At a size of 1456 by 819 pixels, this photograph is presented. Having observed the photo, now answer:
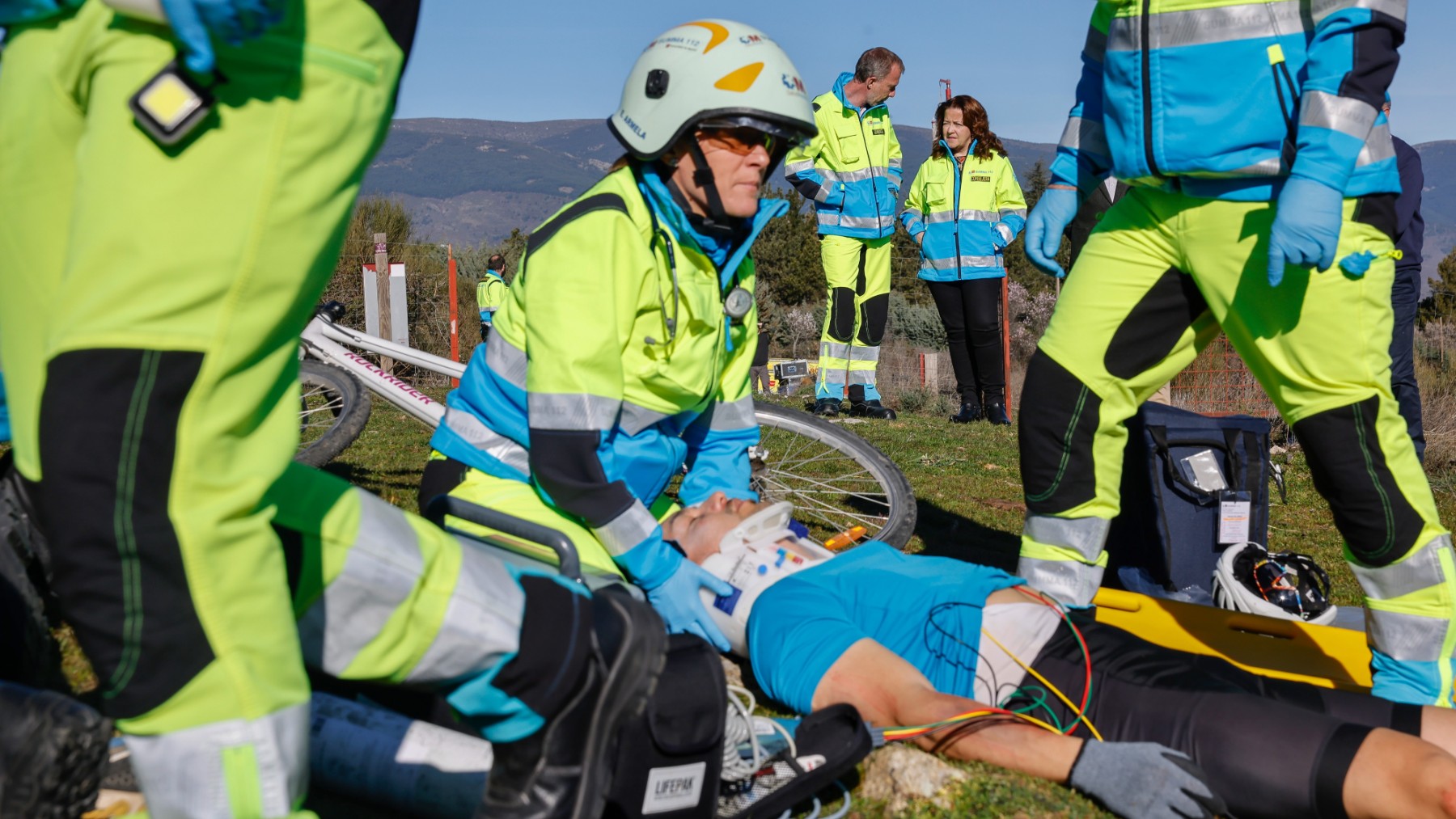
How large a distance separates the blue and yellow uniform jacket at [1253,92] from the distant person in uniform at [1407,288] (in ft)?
7.26

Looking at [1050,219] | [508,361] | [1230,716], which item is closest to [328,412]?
[508,361]

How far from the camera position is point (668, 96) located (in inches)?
134

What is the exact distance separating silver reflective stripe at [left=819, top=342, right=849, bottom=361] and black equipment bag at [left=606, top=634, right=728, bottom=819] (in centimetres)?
780

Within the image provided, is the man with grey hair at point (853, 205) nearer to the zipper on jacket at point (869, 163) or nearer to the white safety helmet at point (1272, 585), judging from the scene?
the zipper on jacket at point (869, 163)

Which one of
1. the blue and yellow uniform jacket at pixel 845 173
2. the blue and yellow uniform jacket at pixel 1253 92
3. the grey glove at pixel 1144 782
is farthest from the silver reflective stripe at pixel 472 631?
the blue and yellow uniform jacket at pixel 845 173

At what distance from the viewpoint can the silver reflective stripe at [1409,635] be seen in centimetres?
315

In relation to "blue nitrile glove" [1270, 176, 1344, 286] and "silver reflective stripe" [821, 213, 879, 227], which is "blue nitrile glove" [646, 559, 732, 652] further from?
"silver reflective stripe" [821, 213, 879, 227]

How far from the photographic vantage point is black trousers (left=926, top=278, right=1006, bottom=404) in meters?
10.1

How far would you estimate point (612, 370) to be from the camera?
3195 millimetres

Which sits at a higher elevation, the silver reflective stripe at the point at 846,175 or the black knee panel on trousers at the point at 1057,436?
the silver reflective stripe at the point at 846,175

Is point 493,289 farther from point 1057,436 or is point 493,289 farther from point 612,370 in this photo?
point 1057,436

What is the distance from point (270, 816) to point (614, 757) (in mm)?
654

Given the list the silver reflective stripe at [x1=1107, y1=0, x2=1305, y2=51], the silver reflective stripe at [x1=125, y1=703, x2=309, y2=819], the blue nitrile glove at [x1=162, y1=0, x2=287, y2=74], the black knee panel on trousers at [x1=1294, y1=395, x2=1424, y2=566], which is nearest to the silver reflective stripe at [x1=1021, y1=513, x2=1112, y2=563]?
the black knee panel on trousers at [x1=1294, y1=395, x2=1424, y2=566]

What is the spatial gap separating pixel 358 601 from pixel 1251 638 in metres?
3.08
